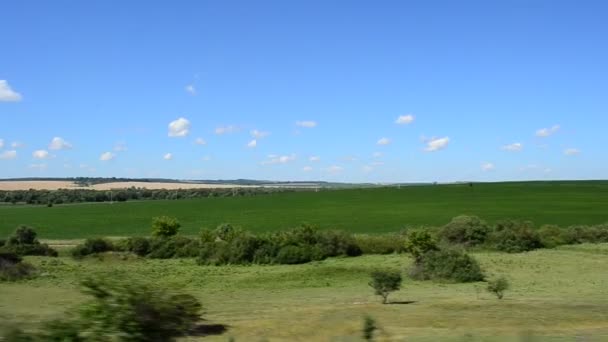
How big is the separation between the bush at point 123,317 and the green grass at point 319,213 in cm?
8900

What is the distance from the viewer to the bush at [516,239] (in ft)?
210

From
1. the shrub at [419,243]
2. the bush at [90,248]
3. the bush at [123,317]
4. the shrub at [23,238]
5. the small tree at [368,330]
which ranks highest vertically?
the bush at [123,317]

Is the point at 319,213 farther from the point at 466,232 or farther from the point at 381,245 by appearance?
the point at 381,245

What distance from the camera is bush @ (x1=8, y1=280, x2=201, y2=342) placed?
6.01m

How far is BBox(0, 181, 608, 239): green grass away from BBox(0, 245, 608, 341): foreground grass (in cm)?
3952

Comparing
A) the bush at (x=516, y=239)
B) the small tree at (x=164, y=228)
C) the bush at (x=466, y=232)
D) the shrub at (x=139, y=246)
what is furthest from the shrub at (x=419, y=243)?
the small tree at (x=164, y=228)

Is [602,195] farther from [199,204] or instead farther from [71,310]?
[71,310]

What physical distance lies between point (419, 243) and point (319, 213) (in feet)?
245

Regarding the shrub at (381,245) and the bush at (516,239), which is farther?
the shrub at (381,245)

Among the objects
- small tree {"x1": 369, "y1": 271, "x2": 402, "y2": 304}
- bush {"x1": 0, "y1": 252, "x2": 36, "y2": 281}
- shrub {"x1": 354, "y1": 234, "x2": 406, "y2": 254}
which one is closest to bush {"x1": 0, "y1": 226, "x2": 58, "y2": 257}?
bush {"x1": 0, "y1": 252, "x2": 36, "y2": 281}

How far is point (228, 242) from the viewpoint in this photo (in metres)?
62.9

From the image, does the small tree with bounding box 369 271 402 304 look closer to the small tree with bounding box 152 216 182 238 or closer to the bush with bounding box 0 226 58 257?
the bush with bounding box 0 226 58 257

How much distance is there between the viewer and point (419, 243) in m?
57.2

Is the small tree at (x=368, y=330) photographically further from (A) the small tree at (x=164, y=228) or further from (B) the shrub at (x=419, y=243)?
(A) the small tree at (x=164, y=228)
